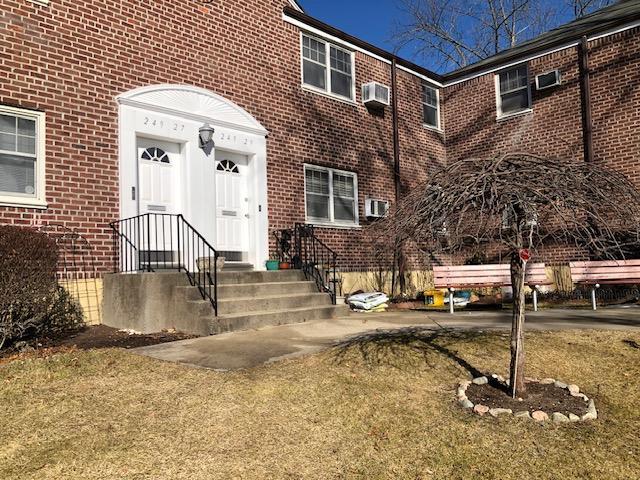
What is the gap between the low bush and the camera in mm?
6000

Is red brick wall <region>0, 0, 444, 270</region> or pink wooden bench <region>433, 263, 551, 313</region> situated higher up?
red brick wall <region>0, 0, 444, 270</region>

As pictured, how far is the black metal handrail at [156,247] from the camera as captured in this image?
26.3 feet

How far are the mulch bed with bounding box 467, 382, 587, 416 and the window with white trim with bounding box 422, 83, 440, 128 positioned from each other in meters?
11.2

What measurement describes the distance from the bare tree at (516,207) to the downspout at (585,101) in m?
9.13

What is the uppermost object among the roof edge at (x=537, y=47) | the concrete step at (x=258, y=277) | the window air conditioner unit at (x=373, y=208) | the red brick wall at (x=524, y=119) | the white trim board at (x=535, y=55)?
the roof edge at (x=537, y=47)

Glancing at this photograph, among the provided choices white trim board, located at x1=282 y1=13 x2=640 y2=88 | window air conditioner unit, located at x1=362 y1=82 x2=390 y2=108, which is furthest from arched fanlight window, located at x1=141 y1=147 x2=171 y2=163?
window air conditioner unit, located at x1=362 y1=82 x2=390 y2=108

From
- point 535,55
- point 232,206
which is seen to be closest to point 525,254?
point 232,206

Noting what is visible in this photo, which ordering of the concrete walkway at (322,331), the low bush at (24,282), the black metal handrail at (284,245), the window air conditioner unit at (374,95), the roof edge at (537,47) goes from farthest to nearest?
the window air conditioner unit at (374,95), the roof edge at (537,47), the black metal handrail at (284,245), the low bush at (24,282), the concrete walkway at (322,331)

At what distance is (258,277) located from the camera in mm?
8523

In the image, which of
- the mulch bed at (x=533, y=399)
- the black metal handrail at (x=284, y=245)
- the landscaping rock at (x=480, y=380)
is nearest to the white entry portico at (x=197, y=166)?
the black metal handrail at (x=284, y=245)

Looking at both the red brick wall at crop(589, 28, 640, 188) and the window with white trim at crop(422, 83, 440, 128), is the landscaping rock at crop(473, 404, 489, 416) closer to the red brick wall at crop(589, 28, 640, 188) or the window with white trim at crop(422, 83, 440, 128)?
the red brick wall at crop(589, 28, 640, 188)

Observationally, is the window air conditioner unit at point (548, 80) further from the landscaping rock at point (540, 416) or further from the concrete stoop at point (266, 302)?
the landscaping rock at point (540, 416)

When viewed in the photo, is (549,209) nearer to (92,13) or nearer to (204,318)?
(204,318)

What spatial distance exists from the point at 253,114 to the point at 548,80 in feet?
24.4
